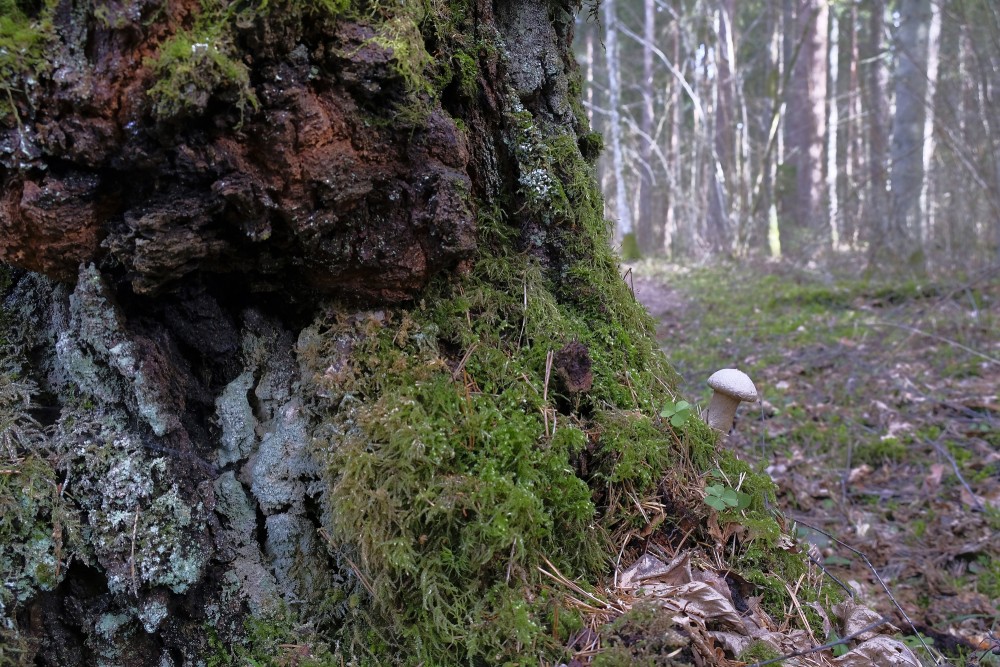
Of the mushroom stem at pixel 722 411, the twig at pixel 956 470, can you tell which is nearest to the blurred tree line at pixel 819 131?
the mushroom stem at pixel 722 411

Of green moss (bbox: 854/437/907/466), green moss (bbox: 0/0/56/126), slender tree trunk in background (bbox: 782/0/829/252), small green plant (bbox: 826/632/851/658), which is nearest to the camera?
green moss (bbox: 0/0/56/126)

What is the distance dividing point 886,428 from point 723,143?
40.7 ft

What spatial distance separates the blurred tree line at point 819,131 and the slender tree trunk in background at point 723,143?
0.04 m

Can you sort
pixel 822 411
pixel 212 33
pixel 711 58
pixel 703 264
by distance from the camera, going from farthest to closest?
1. pixel 711 58
2. pixel 703 264
3. pixel 822 411
4. pixel 212 33

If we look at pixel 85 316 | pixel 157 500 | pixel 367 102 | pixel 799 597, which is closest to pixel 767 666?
pixel 799 597

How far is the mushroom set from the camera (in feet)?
7.93

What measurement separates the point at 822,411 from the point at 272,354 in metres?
4.58

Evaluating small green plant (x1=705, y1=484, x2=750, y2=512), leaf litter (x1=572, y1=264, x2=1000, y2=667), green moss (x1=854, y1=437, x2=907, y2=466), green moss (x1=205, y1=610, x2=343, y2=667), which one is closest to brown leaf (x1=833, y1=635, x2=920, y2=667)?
leaf litter (x1=572, y1=264, x2=1000, y2=667)

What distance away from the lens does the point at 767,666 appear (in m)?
1.38

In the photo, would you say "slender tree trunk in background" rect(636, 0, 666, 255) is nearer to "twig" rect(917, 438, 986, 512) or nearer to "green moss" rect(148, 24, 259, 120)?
"twig" rect(917, 438, 986, 512)

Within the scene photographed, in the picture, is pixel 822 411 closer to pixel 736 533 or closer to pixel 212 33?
pixel 736 533

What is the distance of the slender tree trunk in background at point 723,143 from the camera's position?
14070 mm

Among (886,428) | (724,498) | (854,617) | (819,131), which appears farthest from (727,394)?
(819,131)

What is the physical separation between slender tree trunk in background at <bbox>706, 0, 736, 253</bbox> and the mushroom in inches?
496
